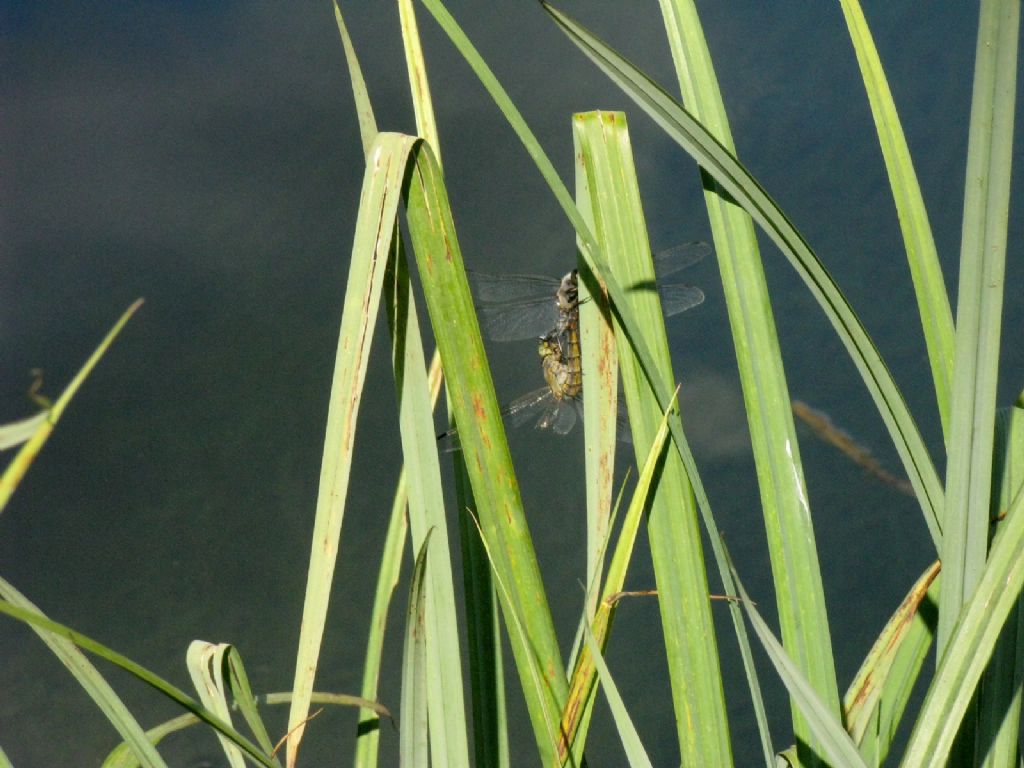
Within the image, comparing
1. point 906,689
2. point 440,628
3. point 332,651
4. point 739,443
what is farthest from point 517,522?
point 739,443

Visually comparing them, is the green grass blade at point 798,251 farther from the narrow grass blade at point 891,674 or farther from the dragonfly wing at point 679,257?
the dragonfly wing at point 679,257

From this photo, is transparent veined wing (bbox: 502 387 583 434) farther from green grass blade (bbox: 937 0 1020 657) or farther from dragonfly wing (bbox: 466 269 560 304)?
green grass blade (bbox: 937 0 1020 657)

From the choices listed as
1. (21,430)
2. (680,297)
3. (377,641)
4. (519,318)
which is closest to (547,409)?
(519,318)

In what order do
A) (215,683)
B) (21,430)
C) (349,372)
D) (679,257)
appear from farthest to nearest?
(679,257)
(215,683)
(349,372)
(21,430)

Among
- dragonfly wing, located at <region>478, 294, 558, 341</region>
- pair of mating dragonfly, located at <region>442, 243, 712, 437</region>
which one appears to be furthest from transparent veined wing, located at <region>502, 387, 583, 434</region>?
dragonfly wing, located at <region>478, 294, 558, 341</region>

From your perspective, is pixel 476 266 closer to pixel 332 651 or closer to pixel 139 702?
pixel 332 651

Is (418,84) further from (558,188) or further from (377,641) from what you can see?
(377,641)

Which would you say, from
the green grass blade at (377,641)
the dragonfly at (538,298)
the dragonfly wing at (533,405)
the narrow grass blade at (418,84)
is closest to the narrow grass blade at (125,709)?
the green grass blade at (377,641)
